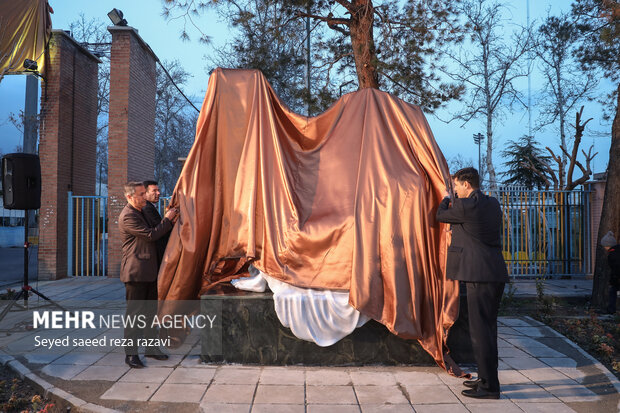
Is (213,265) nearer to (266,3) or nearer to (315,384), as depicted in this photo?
(315,384)

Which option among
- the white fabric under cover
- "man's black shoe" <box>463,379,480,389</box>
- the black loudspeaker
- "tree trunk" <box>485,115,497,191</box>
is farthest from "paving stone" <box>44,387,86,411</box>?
"tree trunk" <box>485,115,497,191</box>

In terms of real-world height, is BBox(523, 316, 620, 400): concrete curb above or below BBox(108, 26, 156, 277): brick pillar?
below

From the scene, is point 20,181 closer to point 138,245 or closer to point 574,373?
point 138,245

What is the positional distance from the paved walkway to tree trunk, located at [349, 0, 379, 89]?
5.49 metres

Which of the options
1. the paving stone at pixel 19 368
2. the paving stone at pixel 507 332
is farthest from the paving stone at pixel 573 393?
the paving stone at pixel 19 368

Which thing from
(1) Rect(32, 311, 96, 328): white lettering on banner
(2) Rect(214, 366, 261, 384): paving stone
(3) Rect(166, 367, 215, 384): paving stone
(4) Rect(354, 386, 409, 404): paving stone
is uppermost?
(1) Rect(32, 311, 96, 328): white lettering on banner

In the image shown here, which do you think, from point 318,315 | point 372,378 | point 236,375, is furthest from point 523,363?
point 236,375

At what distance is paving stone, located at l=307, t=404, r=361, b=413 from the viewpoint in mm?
3781

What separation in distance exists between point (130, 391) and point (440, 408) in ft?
9.04

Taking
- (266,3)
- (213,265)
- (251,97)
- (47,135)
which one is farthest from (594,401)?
(47,135)

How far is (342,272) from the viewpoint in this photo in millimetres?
4867

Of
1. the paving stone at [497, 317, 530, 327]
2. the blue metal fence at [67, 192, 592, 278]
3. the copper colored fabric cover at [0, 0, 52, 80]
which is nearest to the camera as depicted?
the paving stone at [497, 317, 530, 327]

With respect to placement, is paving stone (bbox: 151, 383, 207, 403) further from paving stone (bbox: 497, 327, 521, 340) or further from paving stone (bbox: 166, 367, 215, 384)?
→ paving stone (bbox: 497, 327, 521, 340)

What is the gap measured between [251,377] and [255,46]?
7.34 metres
